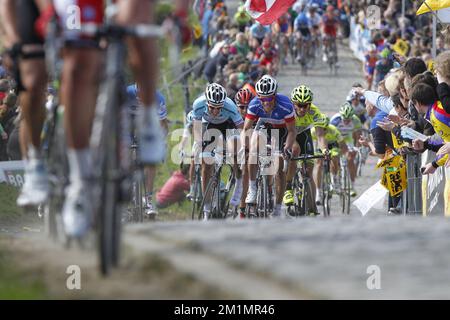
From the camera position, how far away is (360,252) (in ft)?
26.1

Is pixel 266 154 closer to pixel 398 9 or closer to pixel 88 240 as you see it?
pixel 88 240

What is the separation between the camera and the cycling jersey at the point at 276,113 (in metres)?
18.2

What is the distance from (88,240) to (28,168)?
693mm

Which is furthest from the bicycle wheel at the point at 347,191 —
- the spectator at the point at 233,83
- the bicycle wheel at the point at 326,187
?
the spectator at the point at 233,83

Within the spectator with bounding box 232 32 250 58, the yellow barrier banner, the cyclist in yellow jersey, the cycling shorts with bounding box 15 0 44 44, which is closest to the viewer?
the cycling shorts with bounding box 15 0 44 44

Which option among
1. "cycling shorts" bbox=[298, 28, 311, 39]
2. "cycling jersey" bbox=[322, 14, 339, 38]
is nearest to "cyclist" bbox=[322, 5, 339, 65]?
"cycling jersey" bbox=[322, 14, 339, 38]

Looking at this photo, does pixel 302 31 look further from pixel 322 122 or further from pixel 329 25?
pixel 322 122

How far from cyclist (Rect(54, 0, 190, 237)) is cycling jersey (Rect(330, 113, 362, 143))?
51.3 ft

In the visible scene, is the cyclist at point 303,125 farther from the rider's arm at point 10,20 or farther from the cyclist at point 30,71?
the rider's arm at point 10,20

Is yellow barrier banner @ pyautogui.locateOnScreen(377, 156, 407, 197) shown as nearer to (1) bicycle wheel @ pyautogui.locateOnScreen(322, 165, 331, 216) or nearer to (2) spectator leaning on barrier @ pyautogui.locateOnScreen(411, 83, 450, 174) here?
(2) spectator leaning on barrier @ pyautogui.locateOnScreen(411, 83, 450, 174)

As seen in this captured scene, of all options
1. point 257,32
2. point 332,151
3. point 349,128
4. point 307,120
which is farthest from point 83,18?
point 257,32

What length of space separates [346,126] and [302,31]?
16.9 meters

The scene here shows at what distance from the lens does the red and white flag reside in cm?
1875

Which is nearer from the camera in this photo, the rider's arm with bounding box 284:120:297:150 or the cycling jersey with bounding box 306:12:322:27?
the rider's arm with bounding box 284:120:297:150
